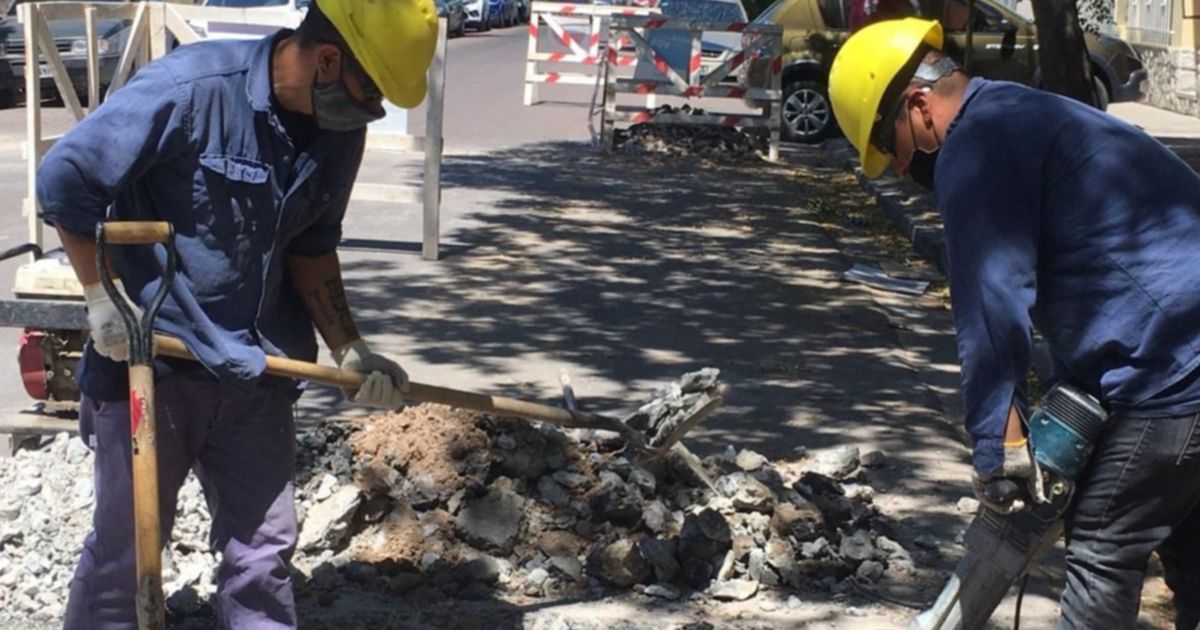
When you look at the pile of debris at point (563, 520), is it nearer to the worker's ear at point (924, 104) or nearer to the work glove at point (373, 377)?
the work glove at point (373, 377)

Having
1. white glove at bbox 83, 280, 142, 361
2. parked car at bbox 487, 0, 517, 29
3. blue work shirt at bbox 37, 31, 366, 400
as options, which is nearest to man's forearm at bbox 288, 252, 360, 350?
blue work shirt at bbox 37, 31, 366, 400

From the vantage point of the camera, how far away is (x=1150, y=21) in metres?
25.9

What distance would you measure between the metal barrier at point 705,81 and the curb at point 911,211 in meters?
1.07

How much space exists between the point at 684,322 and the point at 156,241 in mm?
5850

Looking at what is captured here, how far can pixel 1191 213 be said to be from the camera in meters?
3.29

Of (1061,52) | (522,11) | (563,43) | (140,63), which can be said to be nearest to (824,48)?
(563,43)

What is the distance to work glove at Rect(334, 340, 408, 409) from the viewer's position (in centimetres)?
400

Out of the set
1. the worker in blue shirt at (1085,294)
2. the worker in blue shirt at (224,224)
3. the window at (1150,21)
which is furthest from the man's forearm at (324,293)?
the window at (1150,21)

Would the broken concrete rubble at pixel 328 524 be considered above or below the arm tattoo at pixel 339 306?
below

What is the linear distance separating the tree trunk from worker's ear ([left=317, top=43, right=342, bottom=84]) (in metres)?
6.76

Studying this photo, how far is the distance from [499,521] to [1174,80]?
825 inches

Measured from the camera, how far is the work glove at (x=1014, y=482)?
3.30 meters

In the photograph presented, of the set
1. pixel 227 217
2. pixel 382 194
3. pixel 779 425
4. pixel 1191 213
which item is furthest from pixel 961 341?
pixel 382 194

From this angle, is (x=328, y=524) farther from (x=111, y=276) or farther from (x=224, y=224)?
(x=111, y=276)
